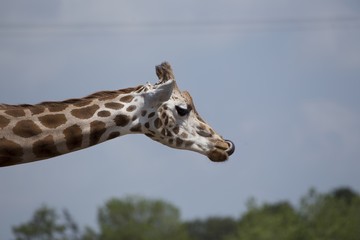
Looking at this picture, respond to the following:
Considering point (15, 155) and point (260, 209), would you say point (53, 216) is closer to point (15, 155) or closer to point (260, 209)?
point (260, 209)

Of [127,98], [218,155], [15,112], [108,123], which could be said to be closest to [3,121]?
[15,112]

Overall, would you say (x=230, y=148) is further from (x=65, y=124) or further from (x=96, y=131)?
(x=65, y=124)

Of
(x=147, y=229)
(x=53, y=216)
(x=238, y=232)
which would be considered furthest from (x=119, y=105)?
(x=238, y=232)

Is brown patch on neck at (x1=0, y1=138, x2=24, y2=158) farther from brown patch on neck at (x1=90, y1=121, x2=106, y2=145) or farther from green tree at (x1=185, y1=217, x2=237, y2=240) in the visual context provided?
green tree at (x1=185, y1=217, x2=237, y2=240)

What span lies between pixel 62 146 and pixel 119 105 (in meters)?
0.86

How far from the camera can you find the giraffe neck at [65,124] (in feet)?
47.3

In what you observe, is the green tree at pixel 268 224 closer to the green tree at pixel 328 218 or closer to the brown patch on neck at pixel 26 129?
the green tree at pixel 328 218

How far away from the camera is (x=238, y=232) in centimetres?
5641

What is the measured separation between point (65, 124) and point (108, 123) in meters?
0.49

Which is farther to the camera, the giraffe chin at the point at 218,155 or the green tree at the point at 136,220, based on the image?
the green tree at the point at 136,220

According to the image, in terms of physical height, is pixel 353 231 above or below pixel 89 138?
above

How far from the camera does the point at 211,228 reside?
7088 centimetres

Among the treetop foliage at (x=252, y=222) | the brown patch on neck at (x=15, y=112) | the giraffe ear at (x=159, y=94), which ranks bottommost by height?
the brown patch on neck at (x=15, y=112)

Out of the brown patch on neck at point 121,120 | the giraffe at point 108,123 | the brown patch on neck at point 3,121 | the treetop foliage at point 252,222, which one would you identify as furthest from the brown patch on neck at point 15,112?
the treetop foliage at point 252,222
